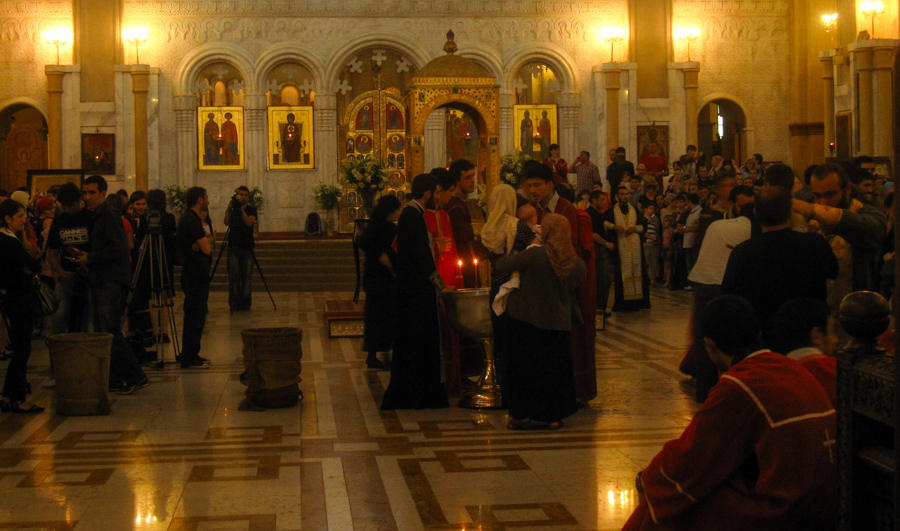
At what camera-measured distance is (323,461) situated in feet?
18.7

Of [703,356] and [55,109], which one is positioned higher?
[55,109]

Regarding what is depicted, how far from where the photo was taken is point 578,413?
6.94 meters

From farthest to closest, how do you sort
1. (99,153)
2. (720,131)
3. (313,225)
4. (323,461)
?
(720,131), (313,225), (99,153), (323,461)

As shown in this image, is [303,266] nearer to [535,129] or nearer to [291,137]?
[291,137]

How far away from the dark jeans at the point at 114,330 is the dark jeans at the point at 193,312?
1.06 meters

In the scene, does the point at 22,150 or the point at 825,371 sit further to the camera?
the point at 22,150

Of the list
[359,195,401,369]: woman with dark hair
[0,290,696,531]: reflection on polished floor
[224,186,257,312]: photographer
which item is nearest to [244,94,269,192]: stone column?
[224,186,257,312]: photographer

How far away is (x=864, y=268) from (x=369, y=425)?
338cm

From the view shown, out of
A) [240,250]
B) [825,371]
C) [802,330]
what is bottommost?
Result: [825,371]

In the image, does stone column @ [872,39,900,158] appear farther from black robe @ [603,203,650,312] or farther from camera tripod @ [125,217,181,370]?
camera tripod @ [125,217,181,370]

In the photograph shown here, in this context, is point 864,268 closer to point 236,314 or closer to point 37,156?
point 236,314

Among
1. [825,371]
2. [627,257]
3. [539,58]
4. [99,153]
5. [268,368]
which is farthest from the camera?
[539,58]

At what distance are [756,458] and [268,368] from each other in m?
4.53

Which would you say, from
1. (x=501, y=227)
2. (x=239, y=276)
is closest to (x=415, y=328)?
(x=501, y=227)
